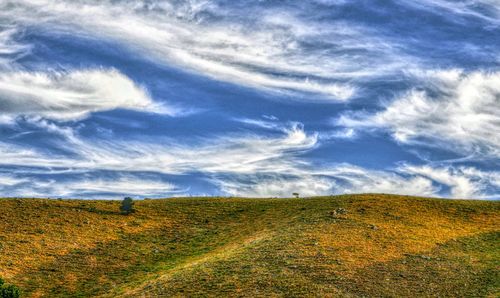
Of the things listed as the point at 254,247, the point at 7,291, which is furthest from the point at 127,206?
the point at 7,291

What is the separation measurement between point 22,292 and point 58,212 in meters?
19.1

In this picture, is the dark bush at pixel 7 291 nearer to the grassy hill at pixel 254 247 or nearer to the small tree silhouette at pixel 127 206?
the grassy hill at pixel 254 247

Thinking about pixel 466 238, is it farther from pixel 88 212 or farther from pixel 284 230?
pixel 88 212

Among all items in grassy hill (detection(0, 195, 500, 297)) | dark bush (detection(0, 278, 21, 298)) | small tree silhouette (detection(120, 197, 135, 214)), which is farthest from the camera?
small tree silhouette (detection(120, 197, 135, 214))

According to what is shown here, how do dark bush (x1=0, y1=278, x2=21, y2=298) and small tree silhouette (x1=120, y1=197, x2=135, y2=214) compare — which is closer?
dark bush (x1=0, y1=278, x2=21, y2=298)

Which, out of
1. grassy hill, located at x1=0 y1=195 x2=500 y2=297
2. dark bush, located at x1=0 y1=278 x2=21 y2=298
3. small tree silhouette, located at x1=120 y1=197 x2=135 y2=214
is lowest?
dark bush, located at x1=0 y1=278 x2=21 y2=298

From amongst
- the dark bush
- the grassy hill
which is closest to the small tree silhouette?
the grassy hill

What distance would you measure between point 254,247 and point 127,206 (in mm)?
20950

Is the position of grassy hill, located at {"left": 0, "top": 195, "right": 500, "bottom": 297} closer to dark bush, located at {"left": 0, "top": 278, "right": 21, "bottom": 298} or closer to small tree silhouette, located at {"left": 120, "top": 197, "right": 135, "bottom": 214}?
small tree silhouette, located at {"left": 120, "top": 197, "right": 135, "bottom": 214}

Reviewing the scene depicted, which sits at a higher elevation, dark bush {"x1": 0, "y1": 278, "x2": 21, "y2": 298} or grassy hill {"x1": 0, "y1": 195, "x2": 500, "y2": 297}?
grassy hill {"x1": 0, "y1": 195, "x2": 500, "y2": 297}

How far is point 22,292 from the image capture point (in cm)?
4003

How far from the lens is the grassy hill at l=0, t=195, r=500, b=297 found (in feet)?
126

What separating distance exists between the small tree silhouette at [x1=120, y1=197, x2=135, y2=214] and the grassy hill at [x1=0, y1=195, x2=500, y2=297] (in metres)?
0.88

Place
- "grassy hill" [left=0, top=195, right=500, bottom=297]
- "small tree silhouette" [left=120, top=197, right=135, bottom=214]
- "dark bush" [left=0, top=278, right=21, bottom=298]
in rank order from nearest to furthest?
"dark bush" [left=0, top=278, right=21, bottom=298], "grassy hill" [left=0, top=195, right=500, bottom=297], "small tree silhouette" [left=120, top=197, right=135, bottom=214]
